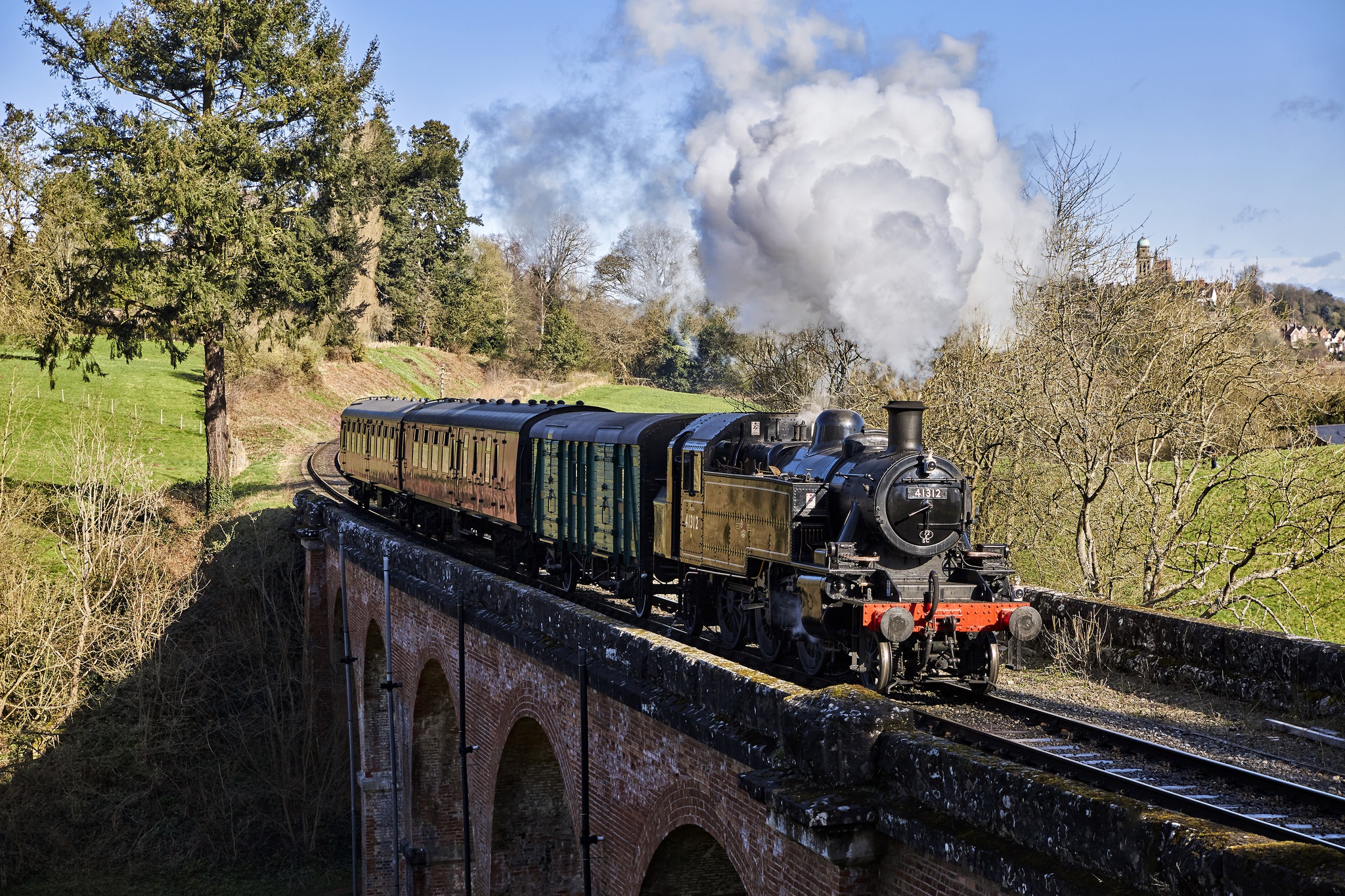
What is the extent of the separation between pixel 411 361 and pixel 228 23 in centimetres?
2814

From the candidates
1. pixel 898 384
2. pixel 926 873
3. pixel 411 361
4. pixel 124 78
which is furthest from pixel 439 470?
pixel 411 361

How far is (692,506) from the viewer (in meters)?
12.4

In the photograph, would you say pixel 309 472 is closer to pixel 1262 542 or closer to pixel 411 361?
pixel 411 361

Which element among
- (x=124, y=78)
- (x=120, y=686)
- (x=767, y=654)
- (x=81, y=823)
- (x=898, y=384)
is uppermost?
(x=124, y=78)

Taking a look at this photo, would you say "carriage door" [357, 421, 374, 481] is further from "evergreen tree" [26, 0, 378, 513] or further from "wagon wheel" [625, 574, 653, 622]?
"wagon wheel" [625, 574, 653, 622]

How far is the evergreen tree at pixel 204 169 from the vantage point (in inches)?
1001

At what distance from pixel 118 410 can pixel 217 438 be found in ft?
42.5

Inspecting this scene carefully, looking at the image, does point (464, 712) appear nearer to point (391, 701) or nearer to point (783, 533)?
point (391, 701)

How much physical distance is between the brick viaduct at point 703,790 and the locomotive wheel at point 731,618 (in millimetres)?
1812

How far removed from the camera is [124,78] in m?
26.7

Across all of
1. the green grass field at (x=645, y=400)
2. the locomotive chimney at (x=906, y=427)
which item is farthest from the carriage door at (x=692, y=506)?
the green grass field at (x=645, y=400)

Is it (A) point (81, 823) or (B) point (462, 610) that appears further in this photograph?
(A) point (81, 823)

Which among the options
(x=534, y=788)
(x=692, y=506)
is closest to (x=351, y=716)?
(x=534, y=788)

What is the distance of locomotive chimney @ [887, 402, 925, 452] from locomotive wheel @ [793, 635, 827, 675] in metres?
1.96
